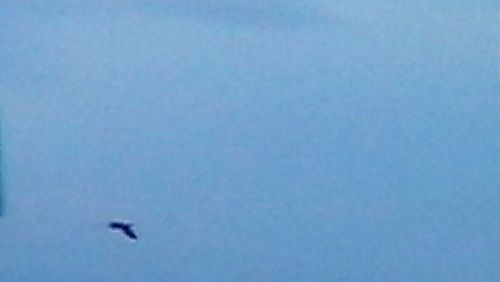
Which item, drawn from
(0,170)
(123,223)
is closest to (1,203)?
(0,170)

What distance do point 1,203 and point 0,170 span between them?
0.25 ft

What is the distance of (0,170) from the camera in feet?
4.52

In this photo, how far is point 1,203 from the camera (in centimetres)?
139

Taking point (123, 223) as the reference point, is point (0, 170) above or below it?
above

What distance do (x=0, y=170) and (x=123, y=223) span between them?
30 centimetres

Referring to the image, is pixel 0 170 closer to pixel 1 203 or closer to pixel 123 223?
pixel 1 203

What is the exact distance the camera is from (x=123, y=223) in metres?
1.39

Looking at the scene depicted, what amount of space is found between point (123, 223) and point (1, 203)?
282 millimetres
